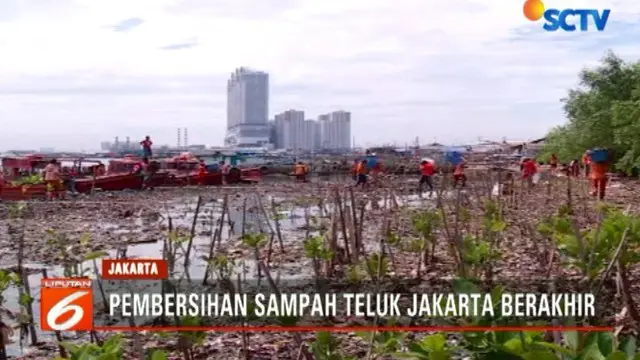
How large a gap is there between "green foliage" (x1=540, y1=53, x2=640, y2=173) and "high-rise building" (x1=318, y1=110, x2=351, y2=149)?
22115 millimetres

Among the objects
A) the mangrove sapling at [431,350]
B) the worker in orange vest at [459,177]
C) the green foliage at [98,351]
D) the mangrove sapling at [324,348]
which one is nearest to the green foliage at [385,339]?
the mangrove sapling at [324,348]

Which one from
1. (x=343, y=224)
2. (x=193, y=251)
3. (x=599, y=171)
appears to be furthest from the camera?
(x=599, y=171)

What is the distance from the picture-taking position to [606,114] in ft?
80.3

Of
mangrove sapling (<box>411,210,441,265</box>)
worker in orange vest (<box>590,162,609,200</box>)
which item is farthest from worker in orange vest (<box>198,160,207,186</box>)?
mangrove sapling (<box>411,210,441,265</box>)

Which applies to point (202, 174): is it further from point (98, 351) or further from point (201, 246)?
A: point (98, 351)

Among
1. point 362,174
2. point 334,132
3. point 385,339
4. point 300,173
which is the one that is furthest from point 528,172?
point 334,132

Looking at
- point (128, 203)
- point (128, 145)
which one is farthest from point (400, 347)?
point (128, 145)

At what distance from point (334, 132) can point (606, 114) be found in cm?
2715

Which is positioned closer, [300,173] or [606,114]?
[606,114]

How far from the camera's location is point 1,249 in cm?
1158

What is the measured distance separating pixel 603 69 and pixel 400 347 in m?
25.1

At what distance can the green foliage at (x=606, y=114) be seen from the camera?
22266 millimetres

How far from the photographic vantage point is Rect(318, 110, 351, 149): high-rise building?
49.0 metres

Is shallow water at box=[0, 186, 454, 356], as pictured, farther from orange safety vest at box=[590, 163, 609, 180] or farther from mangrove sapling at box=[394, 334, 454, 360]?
mangrove sapling at box=[394, 334, 454, 360]
